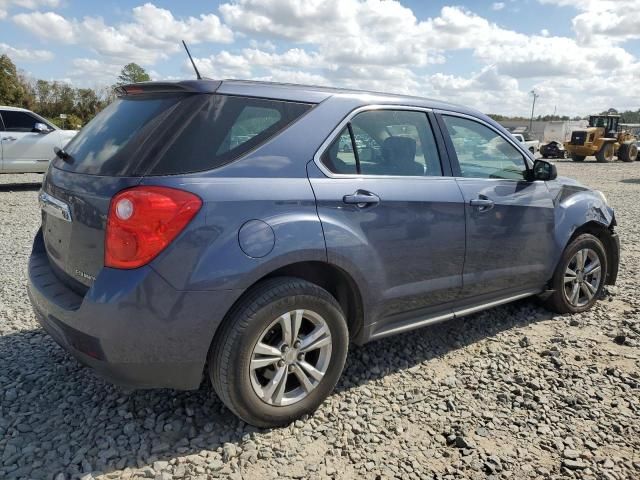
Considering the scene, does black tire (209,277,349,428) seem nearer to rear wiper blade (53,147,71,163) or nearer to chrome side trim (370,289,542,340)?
chrome side trim (370,289,542,340)

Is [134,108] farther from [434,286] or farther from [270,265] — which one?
[434,286]

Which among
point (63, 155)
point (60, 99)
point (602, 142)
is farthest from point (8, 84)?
point (63, 155)

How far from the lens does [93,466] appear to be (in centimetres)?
240

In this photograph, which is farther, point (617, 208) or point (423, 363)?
point (617, 208)

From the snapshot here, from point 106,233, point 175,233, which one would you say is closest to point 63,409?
point 106,233

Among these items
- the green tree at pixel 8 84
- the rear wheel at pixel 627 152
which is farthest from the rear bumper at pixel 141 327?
the green tree at pixel 8 84

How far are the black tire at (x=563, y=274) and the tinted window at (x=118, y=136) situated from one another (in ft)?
10.6

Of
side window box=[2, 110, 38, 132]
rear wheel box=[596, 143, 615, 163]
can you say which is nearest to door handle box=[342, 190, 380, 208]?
side window box=[2, 110, 38, 132]

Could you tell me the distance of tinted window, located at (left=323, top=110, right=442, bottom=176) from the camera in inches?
113

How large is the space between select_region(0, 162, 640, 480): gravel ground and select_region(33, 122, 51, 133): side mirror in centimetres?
902

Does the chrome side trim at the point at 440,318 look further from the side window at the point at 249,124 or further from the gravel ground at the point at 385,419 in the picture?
the side window at the point at 249,124

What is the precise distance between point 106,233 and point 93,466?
107cm

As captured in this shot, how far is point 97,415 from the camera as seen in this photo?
2783mm

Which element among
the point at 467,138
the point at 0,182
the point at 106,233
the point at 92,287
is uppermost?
the point at 467,138
